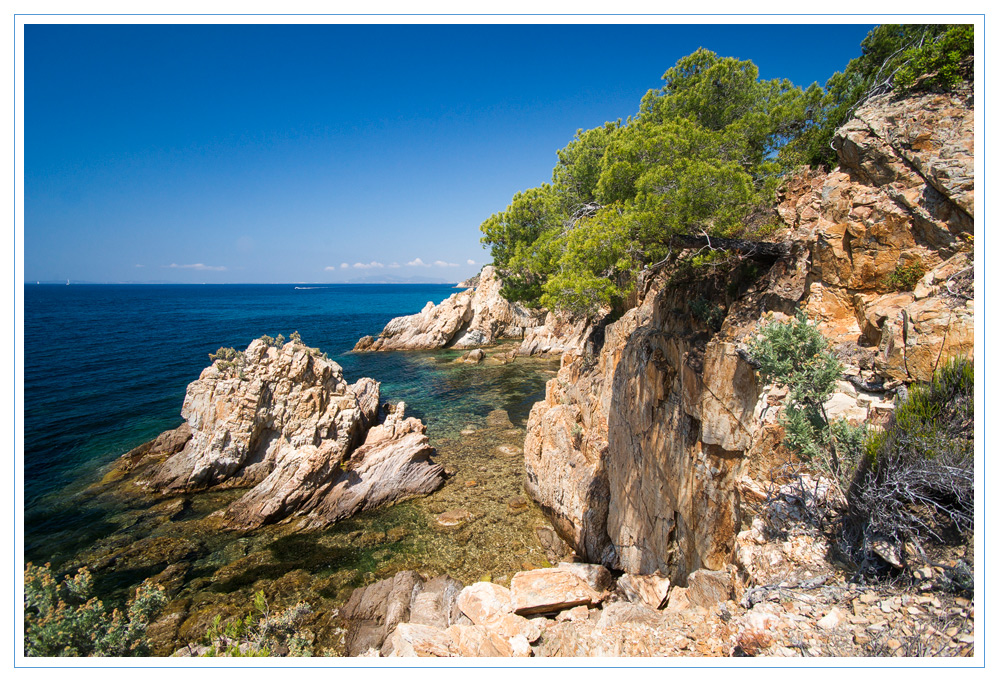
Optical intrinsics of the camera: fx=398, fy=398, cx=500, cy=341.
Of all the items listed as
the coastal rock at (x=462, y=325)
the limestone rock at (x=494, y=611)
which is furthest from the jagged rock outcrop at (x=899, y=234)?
the coastal rock at (x=462, y=325)

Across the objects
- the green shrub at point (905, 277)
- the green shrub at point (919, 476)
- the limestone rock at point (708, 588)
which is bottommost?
the limestone rock at point (708, 588)

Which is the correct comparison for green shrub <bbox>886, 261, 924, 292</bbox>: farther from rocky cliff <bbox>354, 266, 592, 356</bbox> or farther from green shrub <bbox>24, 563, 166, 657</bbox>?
rocky cliff <bbox>354, 266, 592, 356</bbox>

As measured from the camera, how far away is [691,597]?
6.15m

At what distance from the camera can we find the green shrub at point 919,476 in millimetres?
3521

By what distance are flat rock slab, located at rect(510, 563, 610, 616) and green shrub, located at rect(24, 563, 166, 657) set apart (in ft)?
20.9

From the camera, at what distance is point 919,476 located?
11.7ft

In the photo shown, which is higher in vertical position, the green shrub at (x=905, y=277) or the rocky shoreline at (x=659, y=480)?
the green shrub at (x=905, y=277)

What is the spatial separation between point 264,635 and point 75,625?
2.69 metres

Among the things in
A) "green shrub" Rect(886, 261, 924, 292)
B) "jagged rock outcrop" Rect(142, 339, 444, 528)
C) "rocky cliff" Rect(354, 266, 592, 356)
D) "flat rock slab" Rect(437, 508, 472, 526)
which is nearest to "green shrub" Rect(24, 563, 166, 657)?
"jagged rock outcrop" Rect(142, 339, 444, 528)

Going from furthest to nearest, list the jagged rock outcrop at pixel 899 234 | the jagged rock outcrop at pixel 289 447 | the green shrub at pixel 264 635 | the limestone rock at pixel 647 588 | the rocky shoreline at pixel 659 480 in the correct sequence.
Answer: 1. the jagged rock outcrop at pixel 289 447
2. the limestone rock at pixel 647 588
3. the green shrub at pixel 264 635
4. the jagged rock outcrop at pixel 899 234
5. the rocky shoreline at pixel 659 480

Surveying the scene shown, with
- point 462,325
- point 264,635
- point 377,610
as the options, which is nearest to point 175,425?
point 377,610

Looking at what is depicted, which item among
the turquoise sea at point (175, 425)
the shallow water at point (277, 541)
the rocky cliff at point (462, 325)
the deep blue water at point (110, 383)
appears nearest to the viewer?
the shallow water at point (277, 541)

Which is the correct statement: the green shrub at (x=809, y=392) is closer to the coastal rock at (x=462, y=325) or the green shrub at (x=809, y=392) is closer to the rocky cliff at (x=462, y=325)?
the rocky cliff at (x=462, y=325)

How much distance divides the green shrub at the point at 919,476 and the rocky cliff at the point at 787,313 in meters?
0.86
